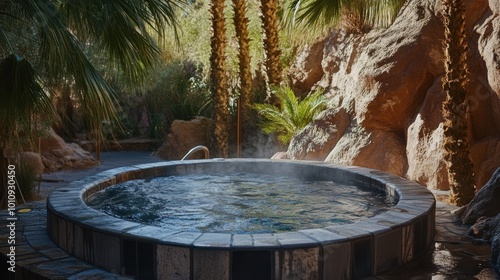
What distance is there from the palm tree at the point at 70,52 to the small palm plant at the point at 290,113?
6196mm

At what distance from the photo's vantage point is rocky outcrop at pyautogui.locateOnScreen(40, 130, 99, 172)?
13.5m

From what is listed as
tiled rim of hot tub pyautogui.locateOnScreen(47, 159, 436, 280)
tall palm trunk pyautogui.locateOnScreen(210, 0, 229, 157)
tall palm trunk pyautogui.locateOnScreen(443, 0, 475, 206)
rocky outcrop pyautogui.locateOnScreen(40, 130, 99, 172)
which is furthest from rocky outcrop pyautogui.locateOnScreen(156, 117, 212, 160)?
tiled rim of hot tub pyautogui.locateOnScreen(47, 159, 436, 280)

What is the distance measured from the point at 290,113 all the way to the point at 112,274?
893 centimetres

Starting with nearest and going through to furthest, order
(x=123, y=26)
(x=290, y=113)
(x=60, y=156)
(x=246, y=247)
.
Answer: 1. (x=246, y=247)
2. (x=123, y=26)
3. (x=290, y=113)
4. (x=60, y=156)

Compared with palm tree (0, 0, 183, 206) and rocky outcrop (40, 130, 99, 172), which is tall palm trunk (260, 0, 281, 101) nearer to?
rocky outcrop (40, 130, 99, 172)

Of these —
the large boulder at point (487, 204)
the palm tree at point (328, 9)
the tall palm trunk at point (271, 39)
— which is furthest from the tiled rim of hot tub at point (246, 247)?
the tall palm trunk at point (271, 39)

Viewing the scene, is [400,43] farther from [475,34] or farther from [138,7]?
[138,7]

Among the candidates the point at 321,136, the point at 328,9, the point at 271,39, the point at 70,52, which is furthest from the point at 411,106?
the point at 70,52

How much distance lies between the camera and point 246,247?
15.6 ft

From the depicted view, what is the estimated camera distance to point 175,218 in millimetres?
6746

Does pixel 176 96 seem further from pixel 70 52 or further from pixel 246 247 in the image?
pixel 246 247

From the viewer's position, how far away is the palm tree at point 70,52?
6.30 m

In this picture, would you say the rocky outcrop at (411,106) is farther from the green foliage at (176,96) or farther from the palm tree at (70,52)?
the green foliage at (176,96)

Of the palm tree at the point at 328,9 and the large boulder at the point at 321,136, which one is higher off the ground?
the palm tree at the point at 328,9
